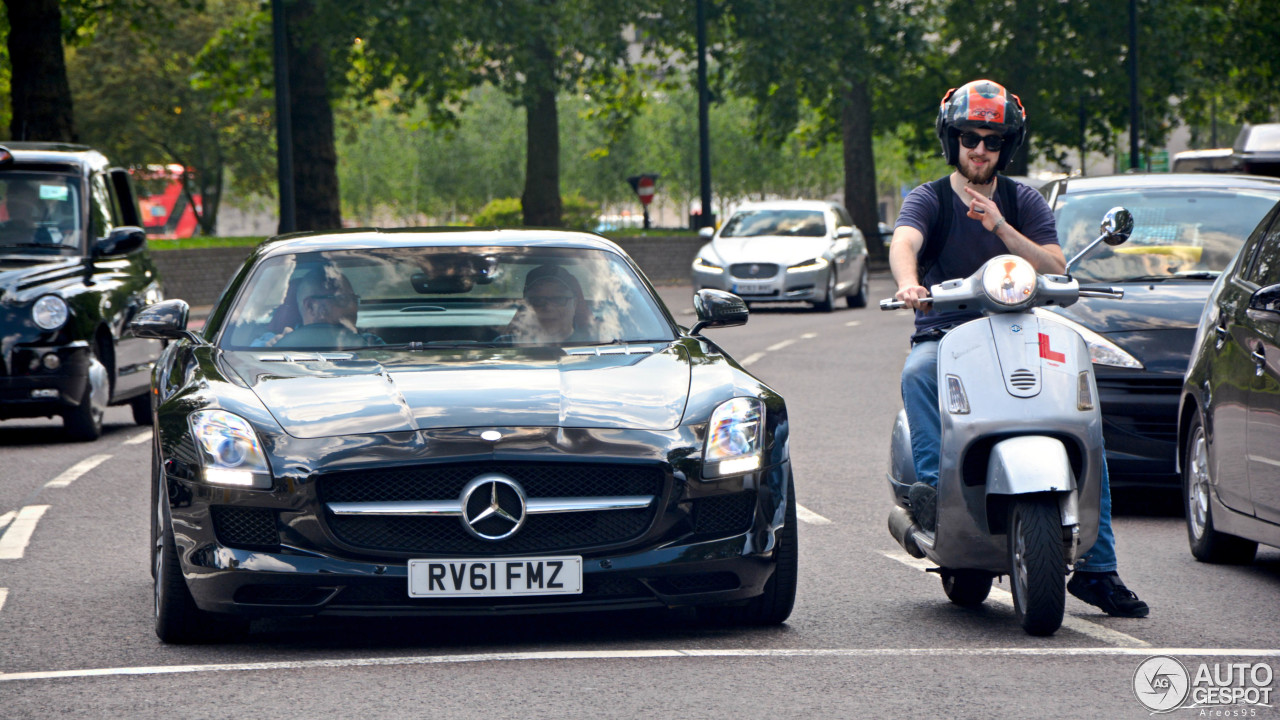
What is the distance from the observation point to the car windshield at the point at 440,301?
698cm

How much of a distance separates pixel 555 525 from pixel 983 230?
179 cm

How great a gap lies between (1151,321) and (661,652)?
174 inches

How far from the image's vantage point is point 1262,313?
728cm

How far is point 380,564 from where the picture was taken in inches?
224

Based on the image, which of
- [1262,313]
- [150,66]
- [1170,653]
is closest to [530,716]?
[1170,653]

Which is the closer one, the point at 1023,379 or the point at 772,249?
the point at 1023,379

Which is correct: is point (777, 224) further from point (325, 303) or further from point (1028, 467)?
point (1028, 467)

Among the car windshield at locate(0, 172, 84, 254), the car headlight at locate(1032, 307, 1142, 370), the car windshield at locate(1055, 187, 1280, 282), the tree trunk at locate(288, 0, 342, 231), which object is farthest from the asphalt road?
the tree trunk at locate(288, 0, 342, 231)

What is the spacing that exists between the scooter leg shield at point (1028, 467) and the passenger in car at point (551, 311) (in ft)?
5.64

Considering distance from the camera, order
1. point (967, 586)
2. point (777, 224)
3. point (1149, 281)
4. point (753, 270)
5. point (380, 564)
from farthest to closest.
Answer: point (777, 224) → point (753, 270) → point (1149, 281) → point (967, 586) → point (380, 564)

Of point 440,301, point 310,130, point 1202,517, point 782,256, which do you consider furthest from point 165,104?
point 1202,517

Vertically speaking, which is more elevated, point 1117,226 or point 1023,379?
point 1117,226

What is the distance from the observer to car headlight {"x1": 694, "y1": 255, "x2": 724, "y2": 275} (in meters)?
28.5

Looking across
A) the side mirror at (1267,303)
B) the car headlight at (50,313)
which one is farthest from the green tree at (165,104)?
the side mirror at (1267,303)
